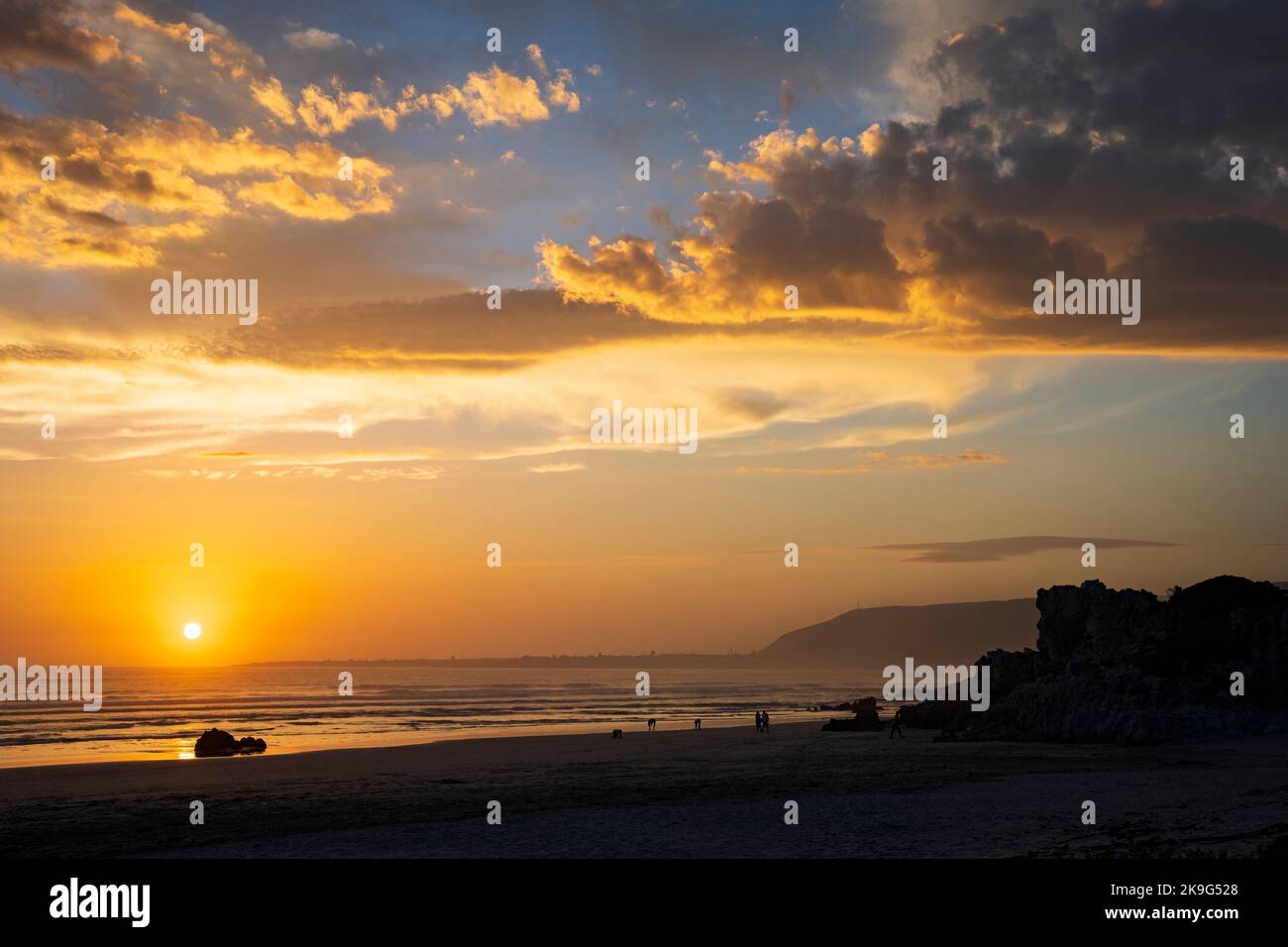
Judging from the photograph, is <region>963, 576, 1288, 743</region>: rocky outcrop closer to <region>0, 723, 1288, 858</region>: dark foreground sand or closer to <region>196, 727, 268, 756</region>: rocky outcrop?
<region>0, 723, 1288, 858</region>: dark foreground sand

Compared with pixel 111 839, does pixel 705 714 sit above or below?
below

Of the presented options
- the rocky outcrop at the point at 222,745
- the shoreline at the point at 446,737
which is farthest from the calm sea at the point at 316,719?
the rocky outcrop at the point at 222,745

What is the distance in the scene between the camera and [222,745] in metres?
55.8

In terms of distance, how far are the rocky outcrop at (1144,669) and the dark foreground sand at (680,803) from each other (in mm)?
3580

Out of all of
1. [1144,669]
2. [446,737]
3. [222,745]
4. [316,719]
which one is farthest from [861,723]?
[316,719]

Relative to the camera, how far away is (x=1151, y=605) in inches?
2381

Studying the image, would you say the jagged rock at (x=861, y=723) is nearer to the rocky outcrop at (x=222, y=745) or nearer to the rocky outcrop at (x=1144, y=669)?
the rocky outcrop at (x=1144, y=669)

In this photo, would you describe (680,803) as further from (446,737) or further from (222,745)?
(446,737)

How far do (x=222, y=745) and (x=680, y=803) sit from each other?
123 ft
